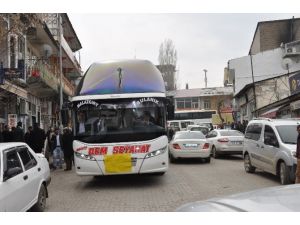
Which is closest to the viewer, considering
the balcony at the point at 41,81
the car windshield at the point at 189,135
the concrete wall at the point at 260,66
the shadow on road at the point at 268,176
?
the shadow on road at the point at 268,176

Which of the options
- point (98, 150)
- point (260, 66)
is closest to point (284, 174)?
point (98, 150)

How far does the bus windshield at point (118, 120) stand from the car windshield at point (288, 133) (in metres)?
3.23

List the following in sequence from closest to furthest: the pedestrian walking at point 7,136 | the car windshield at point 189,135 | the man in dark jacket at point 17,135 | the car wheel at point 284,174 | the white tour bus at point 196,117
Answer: the car wheel at point 284,174 < the man in dark jacket at point 17,135 < the pedestrian walking at point 7,136 < the car windshield at point 189,135 < the white tour bus at point 196,117

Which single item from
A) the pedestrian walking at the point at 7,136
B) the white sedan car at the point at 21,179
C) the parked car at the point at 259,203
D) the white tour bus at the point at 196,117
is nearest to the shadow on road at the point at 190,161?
the pedestrian walking at the point at 7,136

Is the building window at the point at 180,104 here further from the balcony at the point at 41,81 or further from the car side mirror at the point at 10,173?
the car side mirror at the point at 10,173

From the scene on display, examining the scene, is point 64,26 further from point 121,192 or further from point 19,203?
point 19,203

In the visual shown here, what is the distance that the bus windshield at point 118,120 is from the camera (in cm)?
1102

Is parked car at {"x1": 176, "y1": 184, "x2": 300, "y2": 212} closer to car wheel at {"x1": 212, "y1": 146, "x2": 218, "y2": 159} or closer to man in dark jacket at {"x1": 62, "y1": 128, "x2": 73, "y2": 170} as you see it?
man in dark jacket at {"x1": 62, "y1": 128, "x2": 73, "y2": 170}

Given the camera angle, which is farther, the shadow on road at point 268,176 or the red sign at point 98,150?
the shadow on road at point 268,176

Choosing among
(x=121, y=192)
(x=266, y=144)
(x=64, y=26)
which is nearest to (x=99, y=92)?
(x=121, y=192)

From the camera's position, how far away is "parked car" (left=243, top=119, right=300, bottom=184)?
1076cm

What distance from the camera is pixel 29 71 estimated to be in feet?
73.2

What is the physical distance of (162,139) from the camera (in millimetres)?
11211

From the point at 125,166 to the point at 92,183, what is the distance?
1885 millimetres
